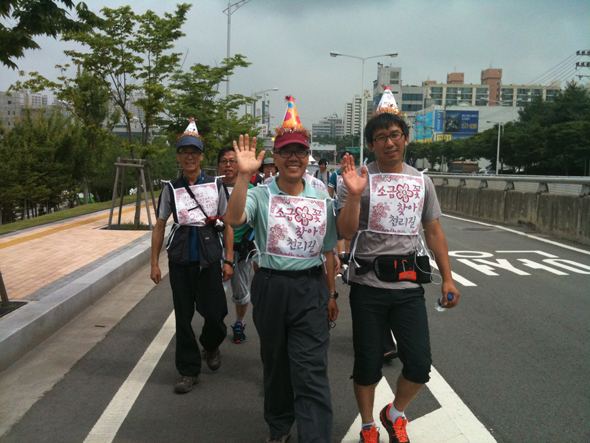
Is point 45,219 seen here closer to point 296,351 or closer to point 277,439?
point 277,439

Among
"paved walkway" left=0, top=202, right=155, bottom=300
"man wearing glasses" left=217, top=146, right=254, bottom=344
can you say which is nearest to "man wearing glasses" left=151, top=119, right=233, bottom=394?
"man wearing glasses" left=217, top=146, right=254, bottom=344

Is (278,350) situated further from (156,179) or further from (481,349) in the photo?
(156,179)

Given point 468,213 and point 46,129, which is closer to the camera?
point 468,213

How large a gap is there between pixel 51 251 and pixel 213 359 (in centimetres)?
667

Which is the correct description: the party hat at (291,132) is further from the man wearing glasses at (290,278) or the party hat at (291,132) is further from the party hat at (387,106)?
the party hat at (387,106)

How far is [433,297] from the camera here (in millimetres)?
7625

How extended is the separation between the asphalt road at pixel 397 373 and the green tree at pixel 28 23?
303cm

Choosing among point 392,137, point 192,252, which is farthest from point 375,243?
point 192,252

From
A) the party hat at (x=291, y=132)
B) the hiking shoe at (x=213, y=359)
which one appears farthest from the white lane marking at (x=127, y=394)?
the party hat at (x=291, y=132)

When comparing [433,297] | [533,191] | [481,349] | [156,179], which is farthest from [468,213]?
[156,179]

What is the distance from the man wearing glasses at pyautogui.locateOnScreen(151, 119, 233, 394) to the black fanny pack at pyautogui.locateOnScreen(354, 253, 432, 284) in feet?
5.07

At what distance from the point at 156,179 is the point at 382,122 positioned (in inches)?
1892

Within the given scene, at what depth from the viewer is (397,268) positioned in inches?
133

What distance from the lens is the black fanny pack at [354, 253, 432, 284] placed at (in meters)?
3.38
